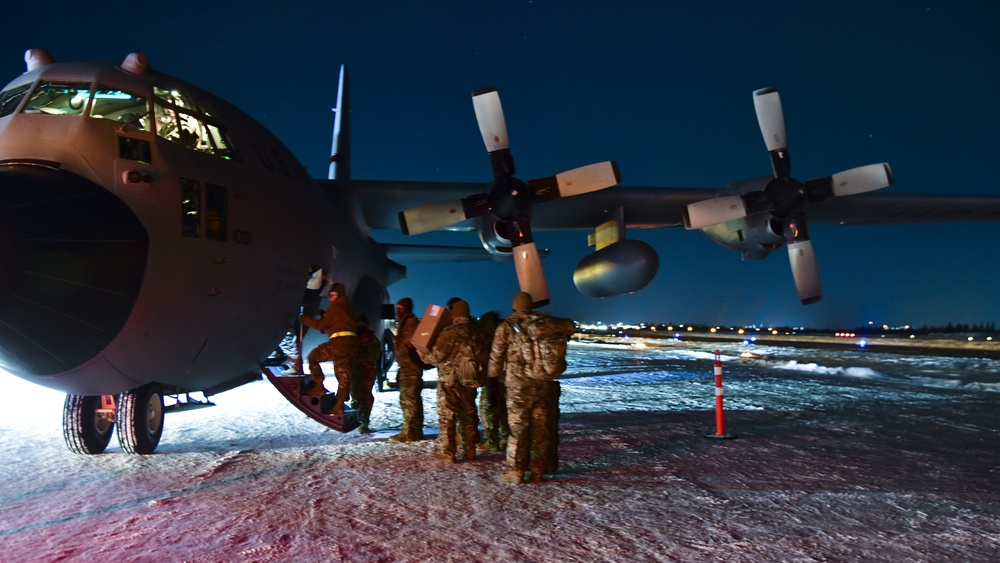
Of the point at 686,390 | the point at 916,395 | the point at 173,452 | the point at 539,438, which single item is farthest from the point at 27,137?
the point at 916,395

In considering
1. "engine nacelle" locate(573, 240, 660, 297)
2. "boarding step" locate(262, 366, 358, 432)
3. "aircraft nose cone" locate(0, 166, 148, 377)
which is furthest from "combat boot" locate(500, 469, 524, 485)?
"engine nacelle" locate(573, 240, 660, 297)

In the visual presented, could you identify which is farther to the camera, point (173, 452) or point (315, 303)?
point (315, 303)

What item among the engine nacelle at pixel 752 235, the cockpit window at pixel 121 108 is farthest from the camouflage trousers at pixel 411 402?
the engine nacelle at pixel 752 235

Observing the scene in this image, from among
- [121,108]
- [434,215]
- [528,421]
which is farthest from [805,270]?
[121,108]

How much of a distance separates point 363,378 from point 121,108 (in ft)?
13.3

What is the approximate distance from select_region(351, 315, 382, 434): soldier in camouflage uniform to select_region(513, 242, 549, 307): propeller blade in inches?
116

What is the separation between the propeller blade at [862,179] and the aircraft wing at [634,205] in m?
1.73

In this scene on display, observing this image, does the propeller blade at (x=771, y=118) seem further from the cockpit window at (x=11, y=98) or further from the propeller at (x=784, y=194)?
the cockpit window at (x=11, y=98)

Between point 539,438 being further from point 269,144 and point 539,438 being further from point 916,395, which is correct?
point 916,395

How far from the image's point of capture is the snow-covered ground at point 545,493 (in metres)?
4.15

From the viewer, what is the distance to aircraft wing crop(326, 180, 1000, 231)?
38.2 ft

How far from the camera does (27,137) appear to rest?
582 centimetres

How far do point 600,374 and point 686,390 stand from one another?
4.25 meters

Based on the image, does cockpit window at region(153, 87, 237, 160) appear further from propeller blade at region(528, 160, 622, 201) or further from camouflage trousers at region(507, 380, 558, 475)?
propeller blade at region(528, 160, 622, 201)
